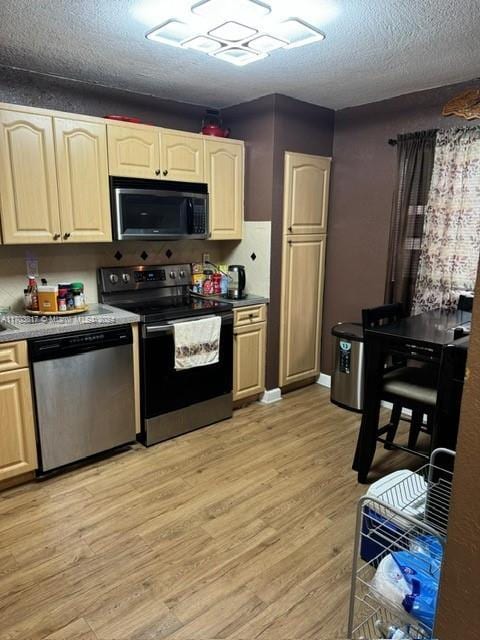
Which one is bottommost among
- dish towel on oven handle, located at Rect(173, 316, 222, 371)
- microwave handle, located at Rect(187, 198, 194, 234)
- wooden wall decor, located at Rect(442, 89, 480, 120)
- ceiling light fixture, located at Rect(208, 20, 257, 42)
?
dish towel on oven handle, located at Rect(173, 316, 222, 371)

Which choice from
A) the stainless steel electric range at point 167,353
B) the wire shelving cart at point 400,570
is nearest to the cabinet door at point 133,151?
the stainless steel electric range at point 167,353

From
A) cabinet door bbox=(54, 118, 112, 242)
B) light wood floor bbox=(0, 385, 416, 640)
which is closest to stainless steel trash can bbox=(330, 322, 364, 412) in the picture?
light wood floor bbox=(0, 385, 416, 640)

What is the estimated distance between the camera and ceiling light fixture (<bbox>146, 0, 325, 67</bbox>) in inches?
75.5

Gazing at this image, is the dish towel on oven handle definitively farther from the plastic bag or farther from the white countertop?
the plastic bag

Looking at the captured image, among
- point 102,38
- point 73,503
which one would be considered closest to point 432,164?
point 102,38

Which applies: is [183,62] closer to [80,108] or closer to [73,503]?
[80,108]

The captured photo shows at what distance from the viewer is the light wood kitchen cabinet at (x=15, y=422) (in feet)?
7.63

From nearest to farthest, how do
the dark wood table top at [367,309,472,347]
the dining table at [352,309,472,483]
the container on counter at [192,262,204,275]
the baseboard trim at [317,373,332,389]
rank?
the dining table at [352,309,472,483] < the dark wood table top at [367,309,472,347] < the container on counter at [192,262,204,275] < the baseboard trim at [317,373,332,389]

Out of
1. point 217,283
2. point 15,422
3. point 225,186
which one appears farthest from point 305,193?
point 15,422

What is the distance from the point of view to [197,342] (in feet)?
9.86

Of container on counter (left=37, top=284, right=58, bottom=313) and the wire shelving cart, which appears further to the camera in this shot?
container on counter (left=37, top=284, right=58, bottom=313)

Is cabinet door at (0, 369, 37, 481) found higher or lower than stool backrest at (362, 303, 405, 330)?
lower

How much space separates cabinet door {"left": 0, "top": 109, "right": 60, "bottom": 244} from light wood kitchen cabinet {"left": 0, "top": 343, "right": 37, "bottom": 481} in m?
0.71

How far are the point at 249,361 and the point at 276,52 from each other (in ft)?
6.78
